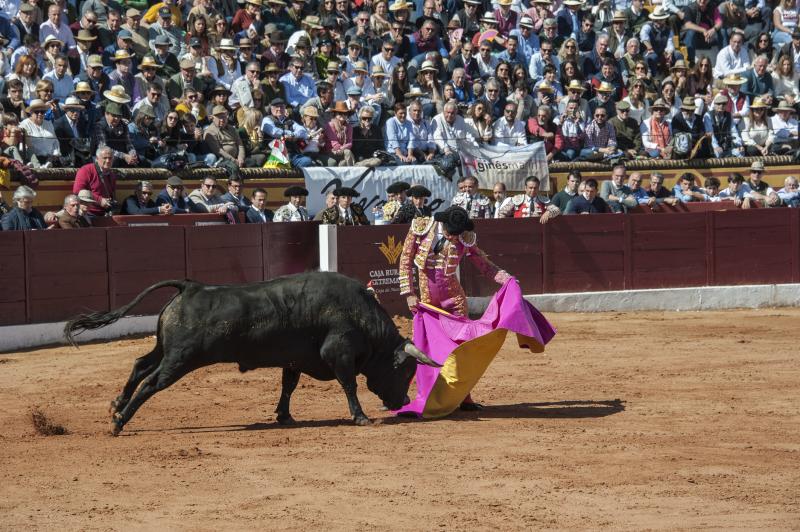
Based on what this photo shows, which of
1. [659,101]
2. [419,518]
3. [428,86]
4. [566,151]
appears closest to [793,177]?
[659,101]

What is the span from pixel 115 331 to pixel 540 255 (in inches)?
201

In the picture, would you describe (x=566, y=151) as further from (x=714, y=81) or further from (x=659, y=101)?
(x=714, y=81)

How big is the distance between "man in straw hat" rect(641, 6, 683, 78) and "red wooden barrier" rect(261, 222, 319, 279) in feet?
21.4

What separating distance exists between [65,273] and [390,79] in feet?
16.2

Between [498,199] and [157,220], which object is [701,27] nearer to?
[498,199]

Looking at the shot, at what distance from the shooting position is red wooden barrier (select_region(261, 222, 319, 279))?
14047 mm

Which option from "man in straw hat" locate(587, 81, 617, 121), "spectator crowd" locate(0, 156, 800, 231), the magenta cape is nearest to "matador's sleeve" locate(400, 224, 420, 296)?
the magenta cape

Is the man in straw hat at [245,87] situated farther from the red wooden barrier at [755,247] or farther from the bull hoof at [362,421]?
the bull hoof at [362,421]

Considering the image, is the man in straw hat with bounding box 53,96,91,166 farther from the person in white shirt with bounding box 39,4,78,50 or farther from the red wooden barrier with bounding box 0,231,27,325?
the person in white shirt with bounding box 39,4,78,50

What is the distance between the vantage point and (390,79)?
16.1 meters

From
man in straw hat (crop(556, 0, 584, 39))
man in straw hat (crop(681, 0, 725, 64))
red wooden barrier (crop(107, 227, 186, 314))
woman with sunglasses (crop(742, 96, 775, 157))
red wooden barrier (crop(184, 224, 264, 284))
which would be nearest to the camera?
red wooden barrier (crop(107, 227, 186, 314))

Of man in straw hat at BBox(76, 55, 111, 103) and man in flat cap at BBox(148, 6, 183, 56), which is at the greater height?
man in flat cap at BBox(148, 6, 183, 56)

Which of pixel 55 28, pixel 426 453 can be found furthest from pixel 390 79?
pixel 426 453

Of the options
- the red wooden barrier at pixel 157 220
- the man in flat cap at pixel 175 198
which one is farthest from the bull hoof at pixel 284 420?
the red wooden barrier at pixel 157 220
